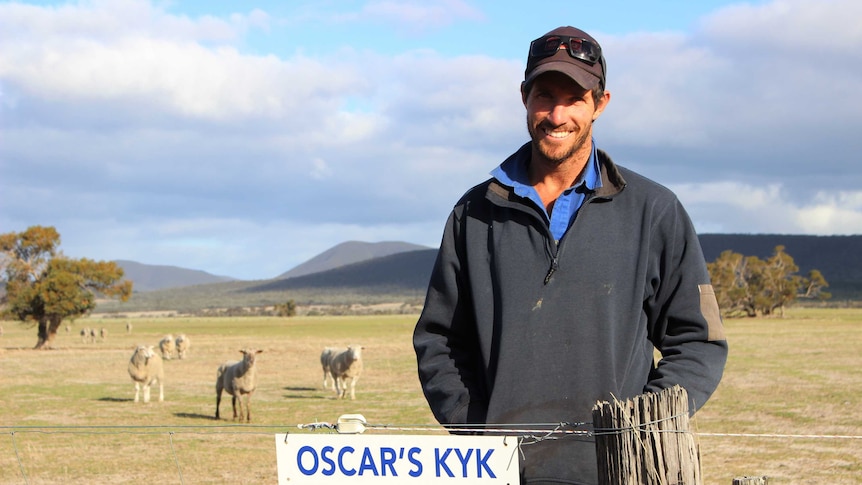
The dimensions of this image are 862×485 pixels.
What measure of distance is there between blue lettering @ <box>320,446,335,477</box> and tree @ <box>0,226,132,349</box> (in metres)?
40.8

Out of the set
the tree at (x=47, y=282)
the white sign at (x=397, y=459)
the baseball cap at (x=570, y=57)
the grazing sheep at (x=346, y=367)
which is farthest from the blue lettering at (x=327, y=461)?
the tree at (x=47, y=282)

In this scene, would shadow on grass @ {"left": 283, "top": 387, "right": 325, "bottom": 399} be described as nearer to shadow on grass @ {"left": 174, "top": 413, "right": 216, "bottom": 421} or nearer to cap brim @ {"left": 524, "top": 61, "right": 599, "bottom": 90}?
shadow on grass @ {"left": 174, "top": 413, "right": 216, "bottom": 421}

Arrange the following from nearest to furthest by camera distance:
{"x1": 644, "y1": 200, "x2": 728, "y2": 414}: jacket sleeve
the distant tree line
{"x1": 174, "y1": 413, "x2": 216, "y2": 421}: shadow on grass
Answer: {"x1": 644, "y1": 200, "x2": 728, "y2": 414}: jacket sleeve → {"x1": 174, "y1": 413, "x2": 216, "y2": 421}: shadow on grass → the distant tree line

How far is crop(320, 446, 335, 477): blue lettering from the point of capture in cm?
282

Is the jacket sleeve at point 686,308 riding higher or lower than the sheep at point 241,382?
higher

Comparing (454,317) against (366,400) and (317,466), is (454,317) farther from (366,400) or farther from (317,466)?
(366,400)

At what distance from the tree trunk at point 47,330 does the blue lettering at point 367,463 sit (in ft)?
143

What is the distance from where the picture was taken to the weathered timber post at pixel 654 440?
2521 mm

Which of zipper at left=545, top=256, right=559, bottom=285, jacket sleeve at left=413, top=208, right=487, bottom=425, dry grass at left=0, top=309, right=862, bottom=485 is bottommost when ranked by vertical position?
dry grass at left=0, top=309, right=862, bottom=485

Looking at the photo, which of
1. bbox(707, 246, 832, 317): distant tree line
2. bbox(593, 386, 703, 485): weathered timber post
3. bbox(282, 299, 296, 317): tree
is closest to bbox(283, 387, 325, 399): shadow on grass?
bbox(593, 386, 703, 485): weathered timber post

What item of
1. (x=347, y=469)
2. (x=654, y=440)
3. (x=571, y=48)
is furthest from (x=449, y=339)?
(x=571, y=48)

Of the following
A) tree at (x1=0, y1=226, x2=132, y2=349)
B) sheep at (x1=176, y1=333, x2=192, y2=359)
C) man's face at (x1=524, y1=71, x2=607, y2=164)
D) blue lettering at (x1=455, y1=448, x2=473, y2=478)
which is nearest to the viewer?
blue lettering at (x1=455, y1=448, x2=473, y2=478)

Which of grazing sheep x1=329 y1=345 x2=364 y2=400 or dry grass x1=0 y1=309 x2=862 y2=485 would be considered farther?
grazing sheep x1=329 y1=345 x2=364 y2=400

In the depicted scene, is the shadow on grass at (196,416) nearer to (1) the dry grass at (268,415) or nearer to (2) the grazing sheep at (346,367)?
(1) the dry grass at (268,415)
